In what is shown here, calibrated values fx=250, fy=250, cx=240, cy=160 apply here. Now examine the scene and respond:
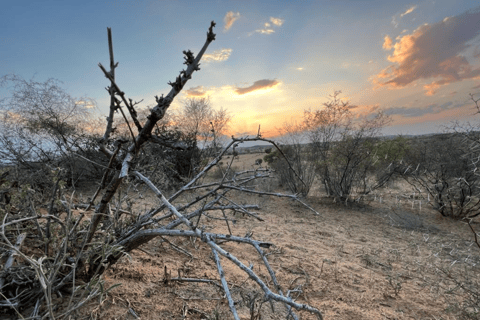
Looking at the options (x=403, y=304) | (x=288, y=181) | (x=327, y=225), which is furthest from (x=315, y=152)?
(x=403, y=304)

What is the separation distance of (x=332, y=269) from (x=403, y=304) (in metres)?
0.81

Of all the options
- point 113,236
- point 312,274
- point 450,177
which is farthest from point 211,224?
point 450,177

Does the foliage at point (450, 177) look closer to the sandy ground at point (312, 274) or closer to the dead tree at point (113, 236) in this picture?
the sandy ground at point (312, 274)

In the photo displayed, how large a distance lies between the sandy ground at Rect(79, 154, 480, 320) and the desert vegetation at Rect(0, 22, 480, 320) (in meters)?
0.02

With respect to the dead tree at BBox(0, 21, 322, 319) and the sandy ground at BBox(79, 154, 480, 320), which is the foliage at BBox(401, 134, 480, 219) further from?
the dead tree at BBox(0, 21, 322, 319)

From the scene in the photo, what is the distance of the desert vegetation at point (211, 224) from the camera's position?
115 cm

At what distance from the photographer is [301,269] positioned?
9.64 feet

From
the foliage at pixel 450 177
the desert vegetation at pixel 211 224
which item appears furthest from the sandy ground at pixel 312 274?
the foliage at pixel 450 177

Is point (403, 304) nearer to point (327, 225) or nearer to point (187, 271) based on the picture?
point (187, 271)

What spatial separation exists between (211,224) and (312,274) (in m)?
2.03

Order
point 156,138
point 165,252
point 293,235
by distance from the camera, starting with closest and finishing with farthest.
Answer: point 156,138, point 165,252, point 293,235

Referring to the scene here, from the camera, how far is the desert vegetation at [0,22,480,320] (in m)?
1.15

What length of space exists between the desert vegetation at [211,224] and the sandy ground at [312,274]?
0.02 metres

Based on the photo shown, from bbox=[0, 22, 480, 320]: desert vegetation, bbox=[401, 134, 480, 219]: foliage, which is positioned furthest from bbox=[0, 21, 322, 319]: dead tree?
bbox=[401, 134, 480, 219]: foliage
